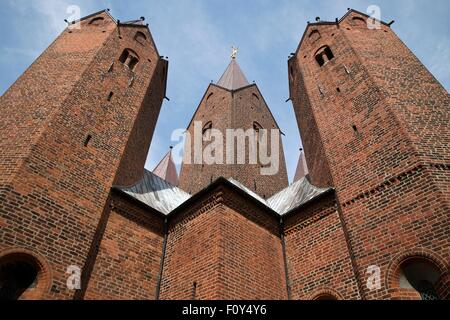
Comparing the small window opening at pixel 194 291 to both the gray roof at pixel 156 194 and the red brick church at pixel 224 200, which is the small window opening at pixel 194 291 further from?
the gray roof at pixel 156 194

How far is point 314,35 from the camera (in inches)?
607

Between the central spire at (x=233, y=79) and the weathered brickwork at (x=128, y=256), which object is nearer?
the weathered brickwork at (x=128, y=256)

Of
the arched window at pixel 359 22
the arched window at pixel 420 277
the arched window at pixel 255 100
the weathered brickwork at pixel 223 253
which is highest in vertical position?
the arched window at pixel 255 100

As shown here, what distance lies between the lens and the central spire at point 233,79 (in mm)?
23448

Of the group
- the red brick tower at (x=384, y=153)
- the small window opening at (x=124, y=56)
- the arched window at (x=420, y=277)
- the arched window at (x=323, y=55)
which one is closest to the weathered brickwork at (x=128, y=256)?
the red brick tower at (x=384, y=153)

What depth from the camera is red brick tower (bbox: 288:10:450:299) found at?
21.9 ft

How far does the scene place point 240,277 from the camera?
7.88 meters

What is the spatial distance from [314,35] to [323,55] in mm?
1858

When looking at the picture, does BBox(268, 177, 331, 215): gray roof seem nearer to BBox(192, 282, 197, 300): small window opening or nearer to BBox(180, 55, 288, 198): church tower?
BBox(180, 55, 288, 198): church tower

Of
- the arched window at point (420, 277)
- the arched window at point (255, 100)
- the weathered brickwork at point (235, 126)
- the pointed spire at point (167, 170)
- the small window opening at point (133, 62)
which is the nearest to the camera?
the arched window at point (420, 277)

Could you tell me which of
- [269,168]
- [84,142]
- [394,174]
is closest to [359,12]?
[269,168]

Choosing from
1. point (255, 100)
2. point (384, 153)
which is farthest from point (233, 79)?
point (384, 153)

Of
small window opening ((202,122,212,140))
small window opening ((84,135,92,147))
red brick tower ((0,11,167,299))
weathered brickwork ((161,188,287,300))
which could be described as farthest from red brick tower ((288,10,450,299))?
small window opening ((84,135,92,147))

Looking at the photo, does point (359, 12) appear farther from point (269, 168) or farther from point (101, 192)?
Answer: point (101, 192)
